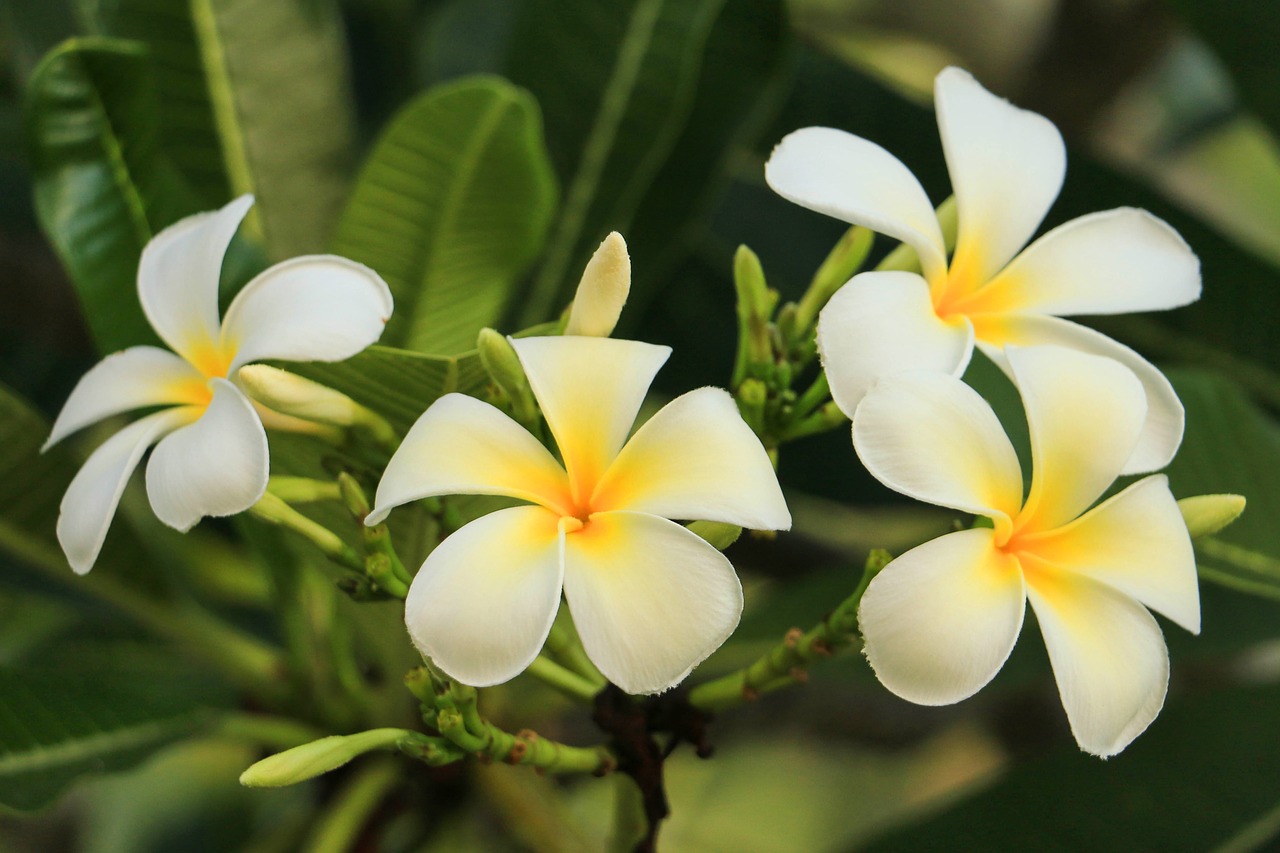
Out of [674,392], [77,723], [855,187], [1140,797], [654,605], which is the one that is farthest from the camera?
[674,392]

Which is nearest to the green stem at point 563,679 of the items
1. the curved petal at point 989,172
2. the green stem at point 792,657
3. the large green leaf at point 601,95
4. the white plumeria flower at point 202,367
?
the green stem at point 792,657

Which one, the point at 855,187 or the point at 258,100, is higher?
the point at 855,187

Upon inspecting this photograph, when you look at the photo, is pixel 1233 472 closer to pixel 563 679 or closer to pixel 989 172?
pixel 989 172

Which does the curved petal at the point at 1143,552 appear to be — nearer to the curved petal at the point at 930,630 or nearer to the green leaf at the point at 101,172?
the curved petal at the point at 930,630

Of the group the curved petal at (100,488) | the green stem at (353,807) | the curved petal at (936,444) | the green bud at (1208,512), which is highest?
the curved petal at (936,444)

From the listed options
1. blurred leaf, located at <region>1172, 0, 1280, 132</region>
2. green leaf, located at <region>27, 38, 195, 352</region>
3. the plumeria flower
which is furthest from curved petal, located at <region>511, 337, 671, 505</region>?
blurred leaf, located at <region>1172, 0, 1280, 132</region>

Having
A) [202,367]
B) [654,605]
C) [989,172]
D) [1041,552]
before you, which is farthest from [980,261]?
[202,367]
